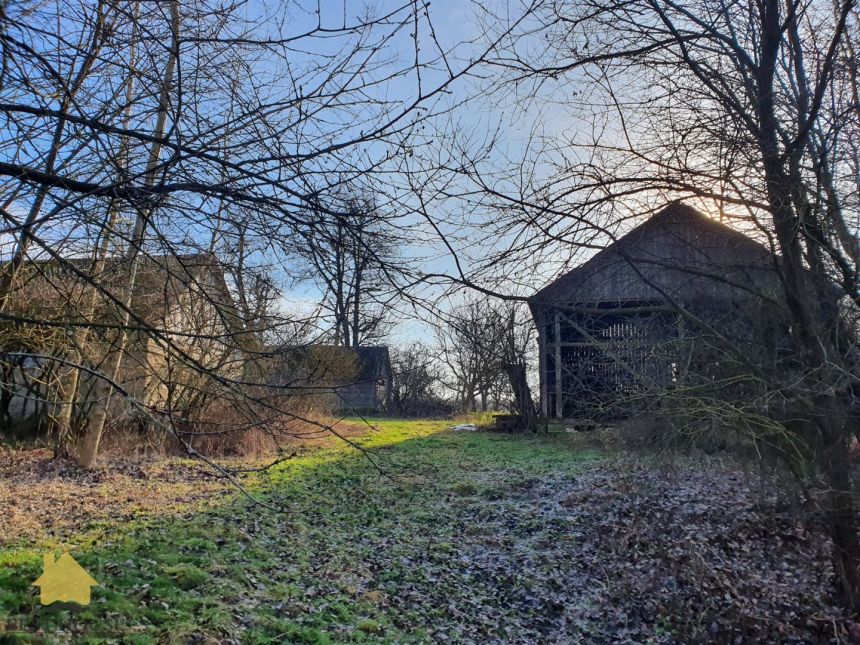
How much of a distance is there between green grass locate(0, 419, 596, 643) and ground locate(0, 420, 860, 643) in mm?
17

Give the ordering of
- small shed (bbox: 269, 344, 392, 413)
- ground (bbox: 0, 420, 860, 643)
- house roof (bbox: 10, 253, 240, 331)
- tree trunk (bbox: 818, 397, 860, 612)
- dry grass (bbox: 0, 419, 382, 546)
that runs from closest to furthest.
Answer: small shed (bbox: 269, 344, 392, 413), house roof (bbox: 10, 253, 240, 331), ground (bbox: 0, 420, 860, 643), tree trunk (bbox: 818, 397, 860, 612), dry grass (bbox: 0, 419, 382, 546)

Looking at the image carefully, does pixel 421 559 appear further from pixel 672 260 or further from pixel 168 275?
pixel 168 275

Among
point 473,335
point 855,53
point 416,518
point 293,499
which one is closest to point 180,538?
point 293,499

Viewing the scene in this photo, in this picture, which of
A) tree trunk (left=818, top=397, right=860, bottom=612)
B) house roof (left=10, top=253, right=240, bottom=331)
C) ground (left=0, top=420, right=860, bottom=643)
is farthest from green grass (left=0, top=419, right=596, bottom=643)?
tree trunk (left=818, top=397, right=860, bottom=612)

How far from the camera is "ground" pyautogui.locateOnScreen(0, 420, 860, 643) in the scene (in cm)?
399

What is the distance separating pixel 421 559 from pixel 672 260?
3723mm

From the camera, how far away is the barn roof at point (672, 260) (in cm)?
499

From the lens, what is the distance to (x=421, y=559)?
19.4 feet

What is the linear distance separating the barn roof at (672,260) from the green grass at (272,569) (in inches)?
86.4

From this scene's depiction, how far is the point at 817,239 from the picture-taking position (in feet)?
15.0

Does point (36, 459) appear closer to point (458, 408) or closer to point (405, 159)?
point (405, 159)

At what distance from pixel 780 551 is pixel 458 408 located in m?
22.4

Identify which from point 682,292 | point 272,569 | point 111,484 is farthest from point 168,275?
point 111,484

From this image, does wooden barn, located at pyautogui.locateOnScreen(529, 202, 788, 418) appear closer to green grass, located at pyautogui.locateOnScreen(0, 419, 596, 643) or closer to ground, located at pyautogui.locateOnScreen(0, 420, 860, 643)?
ground, located at pyautogui.locateOnScreen(0, 420, 860, 643)
